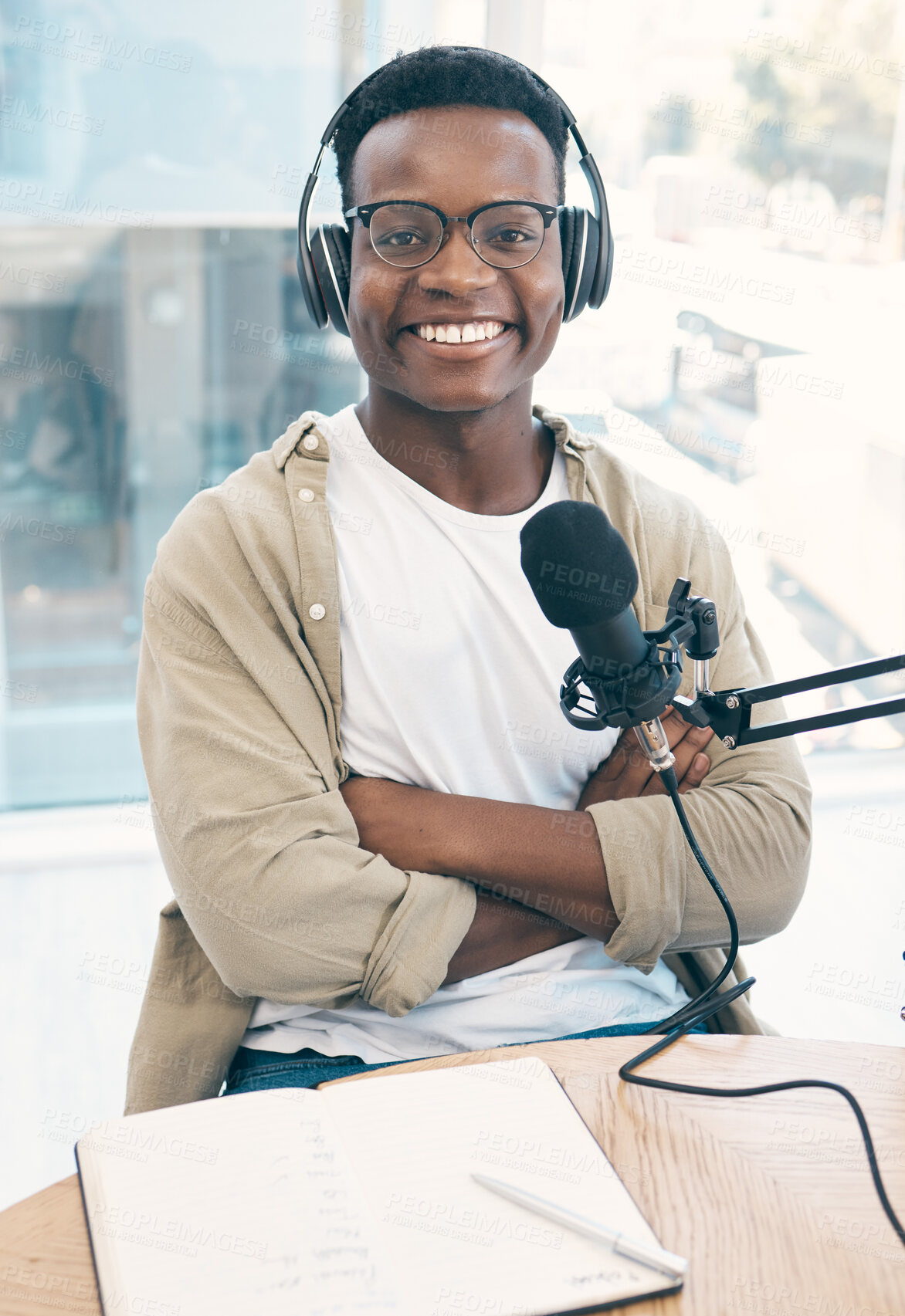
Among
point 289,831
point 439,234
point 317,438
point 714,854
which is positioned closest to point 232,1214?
point 289,831

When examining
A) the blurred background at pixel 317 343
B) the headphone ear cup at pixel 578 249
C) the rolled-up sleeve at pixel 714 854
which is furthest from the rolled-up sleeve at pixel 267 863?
the blurred background at pixel 317 343

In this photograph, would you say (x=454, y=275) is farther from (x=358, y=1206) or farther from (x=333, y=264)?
(x=358, y=1206)

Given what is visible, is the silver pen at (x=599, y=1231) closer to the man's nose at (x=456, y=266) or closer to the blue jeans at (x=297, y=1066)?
the blue jeans at (x=297, y=1066)

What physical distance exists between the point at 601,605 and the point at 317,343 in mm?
1896

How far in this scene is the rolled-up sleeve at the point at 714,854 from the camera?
3.65 feet

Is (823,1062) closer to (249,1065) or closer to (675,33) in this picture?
(249,1065)

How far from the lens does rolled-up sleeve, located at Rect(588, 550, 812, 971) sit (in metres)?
1.11

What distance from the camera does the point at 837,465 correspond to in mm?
2859

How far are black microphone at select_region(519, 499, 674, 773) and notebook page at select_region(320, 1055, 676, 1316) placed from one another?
292mm

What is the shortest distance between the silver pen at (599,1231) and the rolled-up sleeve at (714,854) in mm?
413

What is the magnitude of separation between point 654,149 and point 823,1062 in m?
2.21

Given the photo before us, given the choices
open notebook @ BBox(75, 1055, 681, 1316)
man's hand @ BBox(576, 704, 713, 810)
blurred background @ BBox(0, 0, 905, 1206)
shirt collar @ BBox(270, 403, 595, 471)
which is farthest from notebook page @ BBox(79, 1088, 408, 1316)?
blurred background @ BBox(0, 0, 905, 1206)

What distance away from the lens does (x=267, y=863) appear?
1.07 metres

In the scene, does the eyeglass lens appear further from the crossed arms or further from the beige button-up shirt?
the crossed arms
